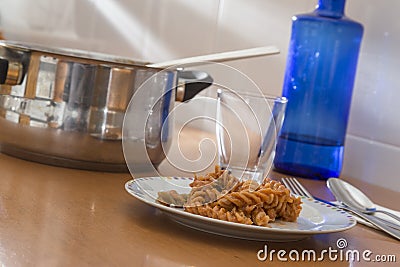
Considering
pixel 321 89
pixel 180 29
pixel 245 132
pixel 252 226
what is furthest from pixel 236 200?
pixel 180 29

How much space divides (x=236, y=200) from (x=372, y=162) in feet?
1.83

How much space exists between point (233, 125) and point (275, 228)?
0.26 meters

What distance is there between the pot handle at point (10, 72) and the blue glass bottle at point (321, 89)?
0.45 meters

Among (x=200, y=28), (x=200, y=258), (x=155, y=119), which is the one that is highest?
(x=200, y=28)

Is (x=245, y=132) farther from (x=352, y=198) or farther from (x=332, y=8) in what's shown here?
(x=332, y=8)

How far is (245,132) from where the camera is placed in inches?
34.2

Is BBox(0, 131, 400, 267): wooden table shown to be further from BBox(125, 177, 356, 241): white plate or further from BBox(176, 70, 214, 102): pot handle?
BBox(176, 70, 214, 102): pot handle

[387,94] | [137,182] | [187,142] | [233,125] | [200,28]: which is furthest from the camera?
[200,28]

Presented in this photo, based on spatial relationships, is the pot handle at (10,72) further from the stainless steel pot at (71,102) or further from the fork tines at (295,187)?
the fork tines at (295,187)

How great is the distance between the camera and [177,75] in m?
0.95

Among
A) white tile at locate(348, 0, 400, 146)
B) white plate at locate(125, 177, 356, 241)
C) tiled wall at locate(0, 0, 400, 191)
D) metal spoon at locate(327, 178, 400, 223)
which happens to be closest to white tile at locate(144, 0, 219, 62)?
tiled wall at locate(0, 0, 400, 191)

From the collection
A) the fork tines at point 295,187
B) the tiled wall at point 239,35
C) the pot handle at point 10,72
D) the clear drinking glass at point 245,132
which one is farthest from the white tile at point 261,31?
the pot handle at point 10,72

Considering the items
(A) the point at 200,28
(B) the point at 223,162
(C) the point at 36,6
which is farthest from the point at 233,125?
(C) the point at 36,6

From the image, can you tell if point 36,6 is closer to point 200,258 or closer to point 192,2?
point 192,2
